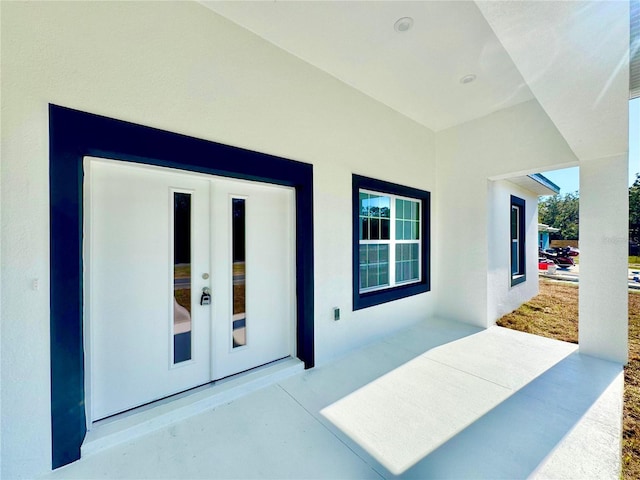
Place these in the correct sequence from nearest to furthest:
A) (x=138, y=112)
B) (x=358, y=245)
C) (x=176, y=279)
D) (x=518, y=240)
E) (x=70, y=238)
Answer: (x=70, y=238) → (x=138, y=112) → (x=176, y=279) → (x=358, y=245) → (x=518, y=240)

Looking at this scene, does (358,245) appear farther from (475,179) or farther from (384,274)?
(475,179)

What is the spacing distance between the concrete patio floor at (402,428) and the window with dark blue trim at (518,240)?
130 inches

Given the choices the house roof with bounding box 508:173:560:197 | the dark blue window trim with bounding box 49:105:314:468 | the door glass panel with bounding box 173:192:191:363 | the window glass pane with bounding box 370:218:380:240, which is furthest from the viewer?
the house roof with bounding box 508:173:560:197

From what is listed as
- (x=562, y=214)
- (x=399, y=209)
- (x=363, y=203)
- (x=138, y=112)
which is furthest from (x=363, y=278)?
(x=562, y=214)

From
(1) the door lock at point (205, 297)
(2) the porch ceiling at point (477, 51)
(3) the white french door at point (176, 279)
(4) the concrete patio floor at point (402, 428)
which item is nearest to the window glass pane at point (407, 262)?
(4) the concrete patio floor at point (402, 428)

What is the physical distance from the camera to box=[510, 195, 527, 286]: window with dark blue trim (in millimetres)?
6260

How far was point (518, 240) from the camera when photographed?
6.50 m

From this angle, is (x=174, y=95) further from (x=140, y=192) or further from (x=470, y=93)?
(x=470, y=93)

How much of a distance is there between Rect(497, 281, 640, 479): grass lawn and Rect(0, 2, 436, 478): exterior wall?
2.57 metres

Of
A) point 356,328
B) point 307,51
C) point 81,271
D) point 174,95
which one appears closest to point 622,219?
point 356,328

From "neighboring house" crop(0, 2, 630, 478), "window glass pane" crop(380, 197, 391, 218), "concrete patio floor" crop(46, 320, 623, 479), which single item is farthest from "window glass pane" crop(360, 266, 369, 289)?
"concrete patio floor" crop(46, 320, 623, 479)

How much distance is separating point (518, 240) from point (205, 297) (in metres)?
7.30

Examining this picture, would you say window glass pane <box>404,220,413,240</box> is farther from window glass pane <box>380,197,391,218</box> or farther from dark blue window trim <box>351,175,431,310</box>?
window glass pane <box>380,197,391,218</box>

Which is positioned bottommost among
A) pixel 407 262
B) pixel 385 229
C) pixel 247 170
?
pixel 407 262
